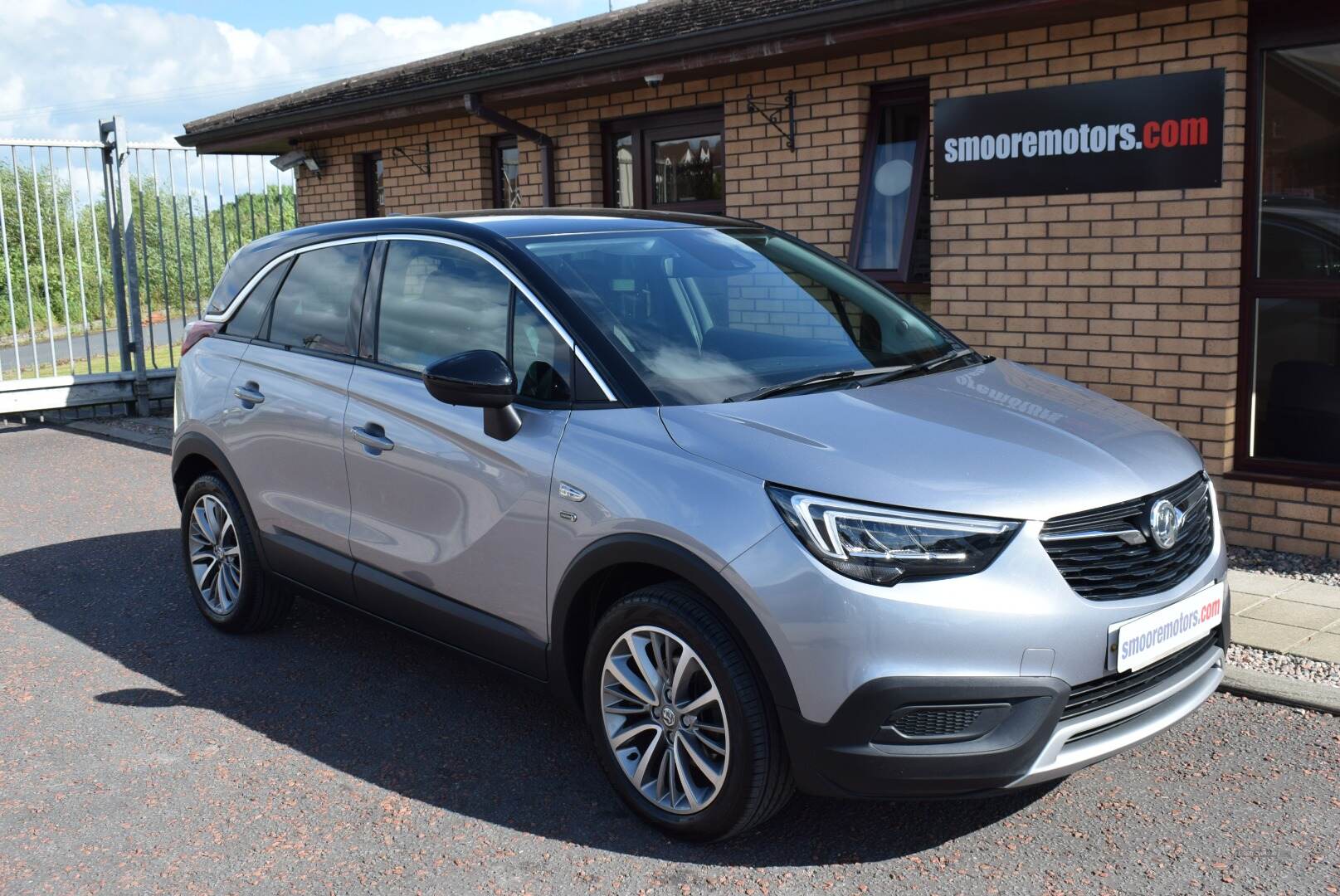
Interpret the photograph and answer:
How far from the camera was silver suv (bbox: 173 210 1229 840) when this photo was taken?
323 cm

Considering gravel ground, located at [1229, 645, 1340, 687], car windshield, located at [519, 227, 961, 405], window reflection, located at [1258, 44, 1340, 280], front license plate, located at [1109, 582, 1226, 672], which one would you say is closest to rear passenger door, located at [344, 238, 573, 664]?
car windshield, located at [519, 227, 961, 405]

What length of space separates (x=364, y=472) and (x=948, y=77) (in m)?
4.66

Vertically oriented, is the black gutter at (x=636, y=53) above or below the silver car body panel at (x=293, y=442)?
above

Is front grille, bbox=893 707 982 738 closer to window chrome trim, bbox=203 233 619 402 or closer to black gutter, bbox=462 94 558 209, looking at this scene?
window chrome trim, bbox=203 233 619 402

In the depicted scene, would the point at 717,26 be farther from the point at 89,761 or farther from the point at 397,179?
the point at 89,761

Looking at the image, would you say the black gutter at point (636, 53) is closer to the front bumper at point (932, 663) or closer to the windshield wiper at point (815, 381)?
the windshield wiper at point (815, 381)

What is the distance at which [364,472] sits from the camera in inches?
182

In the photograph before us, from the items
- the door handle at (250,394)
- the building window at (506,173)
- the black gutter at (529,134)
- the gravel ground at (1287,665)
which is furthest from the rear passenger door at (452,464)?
the building window at (506,173)

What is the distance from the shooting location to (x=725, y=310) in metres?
4.34

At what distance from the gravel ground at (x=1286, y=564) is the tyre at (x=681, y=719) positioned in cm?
375

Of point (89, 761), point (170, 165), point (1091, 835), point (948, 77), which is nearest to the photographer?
point (1091, 835)

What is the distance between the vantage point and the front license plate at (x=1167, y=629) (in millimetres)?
3346

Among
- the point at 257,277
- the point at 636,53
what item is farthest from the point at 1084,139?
the point at 257,277

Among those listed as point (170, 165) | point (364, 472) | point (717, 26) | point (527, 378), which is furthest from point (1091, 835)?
point (170, 165)
